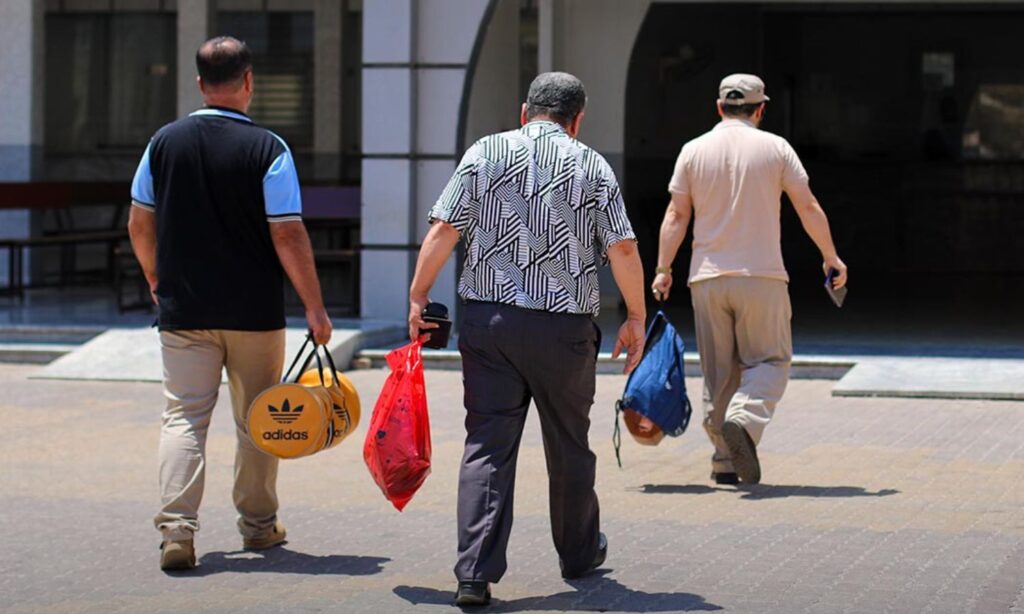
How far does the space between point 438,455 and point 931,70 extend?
17.0 meters

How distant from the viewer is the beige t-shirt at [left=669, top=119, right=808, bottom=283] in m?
8.69

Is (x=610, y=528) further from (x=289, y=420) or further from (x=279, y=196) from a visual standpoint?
(x=279, y=196)

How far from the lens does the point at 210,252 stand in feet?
22.8

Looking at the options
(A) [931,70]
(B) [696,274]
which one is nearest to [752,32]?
(A) [931,70]

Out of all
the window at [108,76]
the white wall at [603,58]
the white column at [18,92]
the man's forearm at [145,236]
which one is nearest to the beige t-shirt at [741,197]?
the man's forearm at [145,236]

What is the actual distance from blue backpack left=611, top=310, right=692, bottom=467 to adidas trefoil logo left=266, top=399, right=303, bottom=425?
2.00 meters

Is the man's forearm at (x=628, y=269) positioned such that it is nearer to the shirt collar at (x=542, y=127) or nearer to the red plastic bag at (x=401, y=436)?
the shirt collar at (x=542, y=127)

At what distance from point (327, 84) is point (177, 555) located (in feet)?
67.6

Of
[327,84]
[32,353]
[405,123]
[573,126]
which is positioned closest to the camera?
[573,126]

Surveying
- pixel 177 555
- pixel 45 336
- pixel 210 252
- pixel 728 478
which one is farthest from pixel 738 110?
pixel 45 336

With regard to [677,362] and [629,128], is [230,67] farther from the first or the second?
[629,128]

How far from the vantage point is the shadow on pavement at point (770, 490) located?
854cm

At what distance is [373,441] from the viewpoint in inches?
255

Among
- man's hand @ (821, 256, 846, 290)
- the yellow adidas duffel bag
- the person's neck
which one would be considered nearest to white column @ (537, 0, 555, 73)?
man's hand @ (821, 256, 846, 290)
